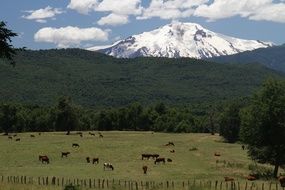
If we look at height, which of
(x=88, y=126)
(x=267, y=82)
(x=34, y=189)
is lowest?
(x=88, y=126)

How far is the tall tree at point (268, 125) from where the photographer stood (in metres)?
63.3

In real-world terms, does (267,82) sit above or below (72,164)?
above

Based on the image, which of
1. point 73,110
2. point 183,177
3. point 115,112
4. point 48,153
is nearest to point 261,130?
point 183,177

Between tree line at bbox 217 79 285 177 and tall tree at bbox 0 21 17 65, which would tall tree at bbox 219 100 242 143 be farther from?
tall tree at bbox 0 21 17 65

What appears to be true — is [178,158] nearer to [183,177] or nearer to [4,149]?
[183,177]

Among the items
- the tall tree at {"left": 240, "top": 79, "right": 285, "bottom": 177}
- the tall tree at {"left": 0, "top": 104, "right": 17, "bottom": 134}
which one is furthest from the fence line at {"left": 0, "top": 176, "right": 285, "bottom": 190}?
the tall tree at {"left": 0, "top": 104, "right": 17, "bottom": 134}

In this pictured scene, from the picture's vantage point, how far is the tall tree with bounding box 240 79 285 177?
63344 millimetres

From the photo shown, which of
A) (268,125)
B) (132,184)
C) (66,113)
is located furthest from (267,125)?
(66,113)

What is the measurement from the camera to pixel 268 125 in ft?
210

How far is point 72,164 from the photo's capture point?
66938 mm

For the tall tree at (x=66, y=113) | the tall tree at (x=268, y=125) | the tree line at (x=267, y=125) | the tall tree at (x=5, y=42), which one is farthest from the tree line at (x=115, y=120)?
the tall tree at (x=5, y=42)

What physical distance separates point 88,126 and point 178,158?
353 feet

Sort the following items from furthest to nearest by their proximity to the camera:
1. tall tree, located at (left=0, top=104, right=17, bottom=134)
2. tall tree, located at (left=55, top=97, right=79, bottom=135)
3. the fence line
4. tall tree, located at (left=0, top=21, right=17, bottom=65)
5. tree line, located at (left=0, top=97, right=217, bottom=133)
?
tree line, located at (left=0, top=97, right=217, bottom=133)
tall tree, located at (left=0, top=104, right=17, bottom=134)
tall tree, located at (left=55, top=97, right=79, bottom=135)
the fence line
tall tree, located at (left=0, top=21, right=17, bottom=65)

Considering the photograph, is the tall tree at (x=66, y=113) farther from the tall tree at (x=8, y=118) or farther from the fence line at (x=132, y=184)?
the fence line at (x=132, y=184)
